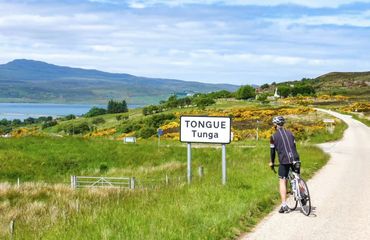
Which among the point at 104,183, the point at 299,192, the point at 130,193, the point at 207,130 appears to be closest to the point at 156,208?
the point at 299,192

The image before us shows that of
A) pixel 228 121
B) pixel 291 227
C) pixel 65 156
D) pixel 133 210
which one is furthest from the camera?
pixel 65 156

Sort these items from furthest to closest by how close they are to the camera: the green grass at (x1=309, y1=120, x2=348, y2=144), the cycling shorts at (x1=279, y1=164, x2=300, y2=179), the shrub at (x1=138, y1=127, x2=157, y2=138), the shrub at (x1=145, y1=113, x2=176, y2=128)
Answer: the shrub at (x1=145, y1=113, x2=176, y2=128) < the shrub at (x1=138, y1=127, x2=157, y2=138) < the green grass at (x1=309, y1=120, x2=348, y2=144) < the cycling shorts at (x1=279, y1=164, x2=300, y2=179)

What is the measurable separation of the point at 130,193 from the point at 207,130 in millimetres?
2889

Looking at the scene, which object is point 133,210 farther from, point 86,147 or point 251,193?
point 86,147

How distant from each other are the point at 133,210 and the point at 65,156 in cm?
3079

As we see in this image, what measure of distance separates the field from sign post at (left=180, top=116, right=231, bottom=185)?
113cm

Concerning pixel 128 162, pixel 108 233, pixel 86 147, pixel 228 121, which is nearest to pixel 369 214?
pixel 228 121

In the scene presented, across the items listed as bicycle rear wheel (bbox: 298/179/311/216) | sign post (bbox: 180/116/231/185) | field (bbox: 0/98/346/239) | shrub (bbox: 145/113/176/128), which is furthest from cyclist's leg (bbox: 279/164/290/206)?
shrub (bbox: 145/113/176/128)

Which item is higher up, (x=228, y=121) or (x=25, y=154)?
(x=228, y=121)

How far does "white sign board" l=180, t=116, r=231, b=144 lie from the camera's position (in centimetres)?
1426

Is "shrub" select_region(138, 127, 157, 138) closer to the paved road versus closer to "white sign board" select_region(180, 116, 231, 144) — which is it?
the paved road

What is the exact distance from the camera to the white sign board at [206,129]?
46.8ft

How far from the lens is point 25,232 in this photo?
9.50 meters

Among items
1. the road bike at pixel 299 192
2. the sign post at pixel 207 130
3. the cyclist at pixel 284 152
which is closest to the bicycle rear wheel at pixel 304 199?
the road bike at pixel 299 192
